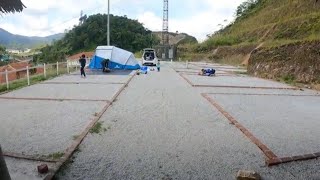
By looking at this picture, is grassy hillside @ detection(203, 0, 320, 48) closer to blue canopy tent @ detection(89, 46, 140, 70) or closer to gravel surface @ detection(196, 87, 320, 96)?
blue canopy tent @ detection(89, 46, 140, 70)

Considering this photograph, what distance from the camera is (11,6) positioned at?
12.3ft

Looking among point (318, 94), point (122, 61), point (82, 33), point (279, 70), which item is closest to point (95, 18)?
point (82, 33)

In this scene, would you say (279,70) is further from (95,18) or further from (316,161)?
(95,18)

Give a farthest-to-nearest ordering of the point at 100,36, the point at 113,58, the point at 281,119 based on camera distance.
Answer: the point at 100,36
the point at 113,58
the point at 281,119

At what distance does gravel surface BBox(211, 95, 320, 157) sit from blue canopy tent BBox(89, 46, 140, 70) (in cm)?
1540

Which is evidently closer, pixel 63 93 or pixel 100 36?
pixel 63 93

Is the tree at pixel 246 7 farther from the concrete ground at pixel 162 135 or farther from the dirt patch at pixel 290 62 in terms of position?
the concrete ground at pixel 162 135

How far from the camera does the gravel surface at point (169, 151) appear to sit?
209 inches

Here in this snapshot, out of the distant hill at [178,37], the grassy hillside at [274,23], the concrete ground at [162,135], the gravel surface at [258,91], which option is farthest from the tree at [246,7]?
the concrete ground at [162,135]

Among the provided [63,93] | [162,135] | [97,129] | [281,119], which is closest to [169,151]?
[162,135]

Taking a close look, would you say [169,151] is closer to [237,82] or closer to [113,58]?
[237,82]

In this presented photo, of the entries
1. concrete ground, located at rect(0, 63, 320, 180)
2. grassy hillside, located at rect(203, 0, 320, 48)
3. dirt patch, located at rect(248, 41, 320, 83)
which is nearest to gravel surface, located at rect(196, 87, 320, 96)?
concrete ground, located at rect(0, 63, 320, 180)

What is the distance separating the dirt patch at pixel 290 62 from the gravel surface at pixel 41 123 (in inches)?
477

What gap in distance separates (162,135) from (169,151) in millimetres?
1093
